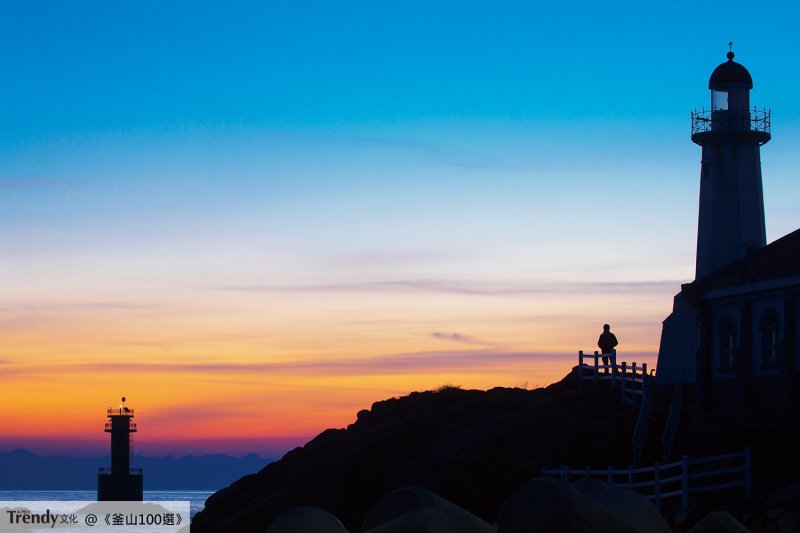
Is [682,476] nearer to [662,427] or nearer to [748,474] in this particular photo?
[748,474]

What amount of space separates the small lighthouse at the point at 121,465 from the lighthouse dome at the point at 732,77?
2370 inches

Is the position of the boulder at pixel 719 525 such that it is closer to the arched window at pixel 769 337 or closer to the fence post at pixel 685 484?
the fence post at pixel 685 484

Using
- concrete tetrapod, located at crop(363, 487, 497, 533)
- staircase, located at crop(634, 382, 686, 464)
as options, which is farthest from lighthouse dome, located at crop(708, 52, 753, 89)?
concrete tetrapod, located at crop(363, 487, 497, 533)

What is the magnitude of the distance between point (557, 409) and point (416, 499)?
1453 centimetres

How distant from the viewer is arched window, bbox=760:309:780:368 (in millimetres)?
32281

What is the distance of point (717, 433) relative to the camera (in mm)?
32219

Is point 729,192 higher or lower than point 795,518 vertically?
higher

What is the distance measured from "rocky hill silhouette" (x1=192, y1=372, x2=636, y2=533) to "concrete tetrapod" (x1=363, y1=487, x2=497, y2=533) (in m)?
9.67

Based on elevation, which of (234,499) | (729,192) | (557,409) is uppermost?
(729,192)

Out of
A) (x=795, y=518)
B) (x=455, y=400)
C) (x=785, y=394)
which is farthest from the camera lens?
(x=455, y=400)

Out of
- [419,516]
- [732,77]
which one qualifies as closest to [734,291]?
[732,77]

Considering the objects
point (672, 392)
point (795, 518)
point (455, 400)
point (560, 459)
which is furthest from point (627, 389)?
point (795, 518)

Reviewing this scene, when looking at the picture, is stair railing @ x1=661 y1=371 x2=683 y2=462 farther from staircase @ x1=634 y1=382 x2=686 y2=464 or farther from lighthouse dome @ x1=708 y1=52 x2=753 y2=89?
lighthouse dome @ x1=708 y1=52 x2=753 y2=89

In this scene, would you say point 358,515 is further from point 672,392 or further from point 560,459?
point 672,392
